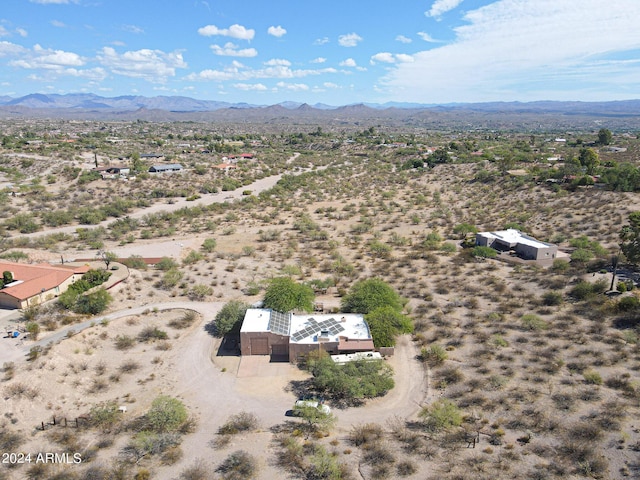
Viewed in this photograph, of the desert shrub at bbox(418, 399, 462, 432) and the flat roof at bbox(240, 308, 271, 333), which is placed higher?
the flat roof at bbox(240, 308, 271, 333)

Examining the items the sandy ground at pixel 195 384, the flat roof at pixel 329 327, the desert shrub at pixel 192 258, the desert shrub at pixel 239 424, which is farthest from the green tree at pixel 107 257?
the desert shrub at pixel 239 424

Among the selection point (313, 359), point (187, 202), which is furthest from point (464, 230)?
point (187, 202)

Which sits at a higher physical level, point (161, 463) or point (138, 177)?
point (138, 177)

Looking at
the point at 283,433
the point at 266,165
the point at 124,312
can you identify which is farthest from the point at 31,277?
the point at 266,165

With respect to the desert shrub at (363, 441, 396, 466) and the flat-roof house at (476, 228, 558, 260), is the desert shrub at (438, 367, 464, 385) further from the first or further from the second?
the flat-roof house at (476, 228, 558, 260)

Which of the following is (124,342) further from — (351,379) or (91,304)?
(351,379)

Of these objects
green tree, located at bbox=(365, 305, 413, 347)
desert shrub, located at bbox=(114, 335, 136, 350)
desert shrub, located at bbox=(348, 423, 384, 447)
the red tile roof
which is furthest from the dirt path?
desert shrub, located at bbox=(348, 423, 384, 447)

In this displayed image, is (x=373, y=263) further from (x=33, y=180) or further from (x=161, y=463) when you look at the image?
(x=33, y=180)
